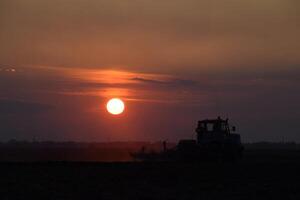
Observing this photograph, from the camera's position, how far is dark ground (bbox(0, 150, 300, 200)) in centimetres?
2617

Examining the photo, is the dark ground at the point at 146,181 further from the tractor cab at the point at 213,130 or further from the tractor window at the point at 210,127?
the tractor window at the point at 210,127

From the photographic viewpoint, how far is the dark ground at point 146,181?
85.9 ft

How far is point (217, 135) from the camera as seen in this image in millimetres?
47250

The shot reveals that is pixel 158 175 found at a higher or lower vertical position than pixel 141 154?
lower

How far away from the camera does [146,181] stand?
30781mm

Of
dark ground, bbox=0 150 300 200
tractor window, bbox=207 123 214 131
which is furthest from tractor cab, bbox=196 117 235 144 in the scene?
dark ground, bbox=0 150 300 200

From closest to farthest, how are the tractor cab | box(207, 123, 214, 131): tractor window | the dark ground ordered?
the dark ground
the tractor cab
box(207, 123, 214, 131): tractor window

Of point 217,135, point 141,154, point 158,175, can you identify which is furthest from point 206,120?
point 141,154

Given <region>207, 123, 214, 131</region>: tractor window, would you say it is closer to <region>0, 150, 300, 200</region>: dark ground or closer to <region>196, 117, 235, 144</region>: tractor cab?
<region>196, 117, 235, 144</region>: tractor cab

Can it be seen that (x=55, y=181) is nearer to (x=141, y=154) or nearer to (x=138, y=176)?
(x=138, y=176)

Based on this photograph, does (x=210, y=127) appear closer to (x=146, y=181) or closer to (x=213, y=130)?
(x=213, y=130)

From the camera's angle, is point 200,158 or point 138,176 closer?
point 138,176

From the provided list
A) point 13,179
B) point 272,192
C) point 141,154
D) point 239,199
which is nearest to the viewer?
point 239,199

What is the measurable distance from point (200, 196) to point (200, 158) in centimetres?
2141
